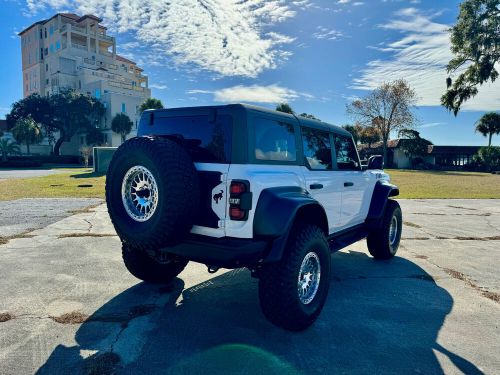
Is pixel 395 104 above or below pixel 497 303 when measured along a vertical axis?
above

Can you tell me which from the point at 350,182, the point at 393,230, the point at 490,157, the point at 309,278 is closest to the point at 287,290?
the point at 309,278

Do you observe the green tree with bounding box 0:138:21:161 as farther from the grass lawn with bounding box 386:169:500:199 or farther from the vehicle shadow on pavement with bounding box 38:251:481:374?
the vehicle shadow on pavement with bounding box 38:251:481:374

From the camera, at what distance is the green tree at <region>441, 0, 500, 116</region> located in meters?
28.8

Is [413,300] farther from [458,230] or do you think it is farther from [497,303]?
[458,230]

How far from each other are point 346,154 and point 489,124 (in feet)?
174

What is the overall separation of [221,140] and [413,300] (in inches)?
115

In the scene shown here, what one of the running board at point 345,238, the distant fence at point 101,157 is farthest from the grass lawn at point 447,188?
the distant fence at point 101,157

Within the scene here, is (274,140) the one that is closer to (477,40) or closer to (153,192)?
(153,192)

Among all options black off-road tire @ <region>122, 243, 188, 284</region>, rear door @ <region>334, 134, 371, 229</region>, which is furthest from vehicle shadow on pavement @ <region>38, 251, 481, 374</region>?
rear door @ <region>334, 134, 371, 229</region>

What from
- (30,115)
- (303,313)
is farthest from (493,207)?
(30,115)

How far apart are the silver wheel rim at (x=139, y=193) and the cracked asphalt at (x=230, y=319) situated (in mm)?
1090

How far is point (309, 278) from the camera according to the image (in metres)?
3.72

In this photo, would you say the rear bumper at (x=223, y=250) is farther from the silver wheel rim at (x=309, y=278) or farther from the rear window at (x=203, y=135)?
the rear window at (x=203, y=135)

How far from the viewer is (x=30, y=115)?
56.3 metres
